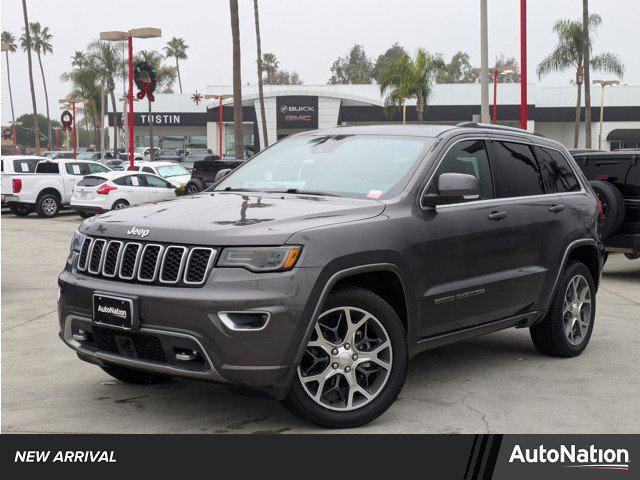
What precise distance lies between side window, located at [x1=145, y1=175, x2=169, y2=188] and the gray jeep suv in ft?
64.7

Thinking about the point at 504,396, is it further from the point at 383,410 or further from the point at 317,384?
the point at 317,384

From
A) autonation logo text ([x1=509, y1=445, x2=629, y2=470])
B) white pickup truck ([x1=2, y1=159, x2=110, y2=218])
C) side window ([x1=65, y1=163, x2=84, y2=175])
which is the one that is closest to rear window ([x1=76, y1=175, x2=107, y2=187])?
white pickup truck ([x1=2, y1=159, x2=110, y2=218])

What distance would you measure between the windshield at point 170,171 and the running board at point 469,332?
2425cm

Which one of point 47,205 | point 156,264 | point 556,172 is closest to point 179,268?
point 156,264

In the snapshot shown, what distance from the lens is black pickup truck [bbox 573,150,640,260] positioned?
12.1 metres

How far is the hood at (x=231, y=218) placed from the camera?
16.5ft

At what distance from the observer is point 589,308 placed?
780 centimetres

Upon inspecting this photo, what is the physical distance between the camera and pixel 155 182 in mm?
26484

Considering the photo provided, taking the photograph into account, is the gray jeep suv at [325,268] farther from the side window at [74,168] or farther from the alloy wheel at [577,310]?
the side window at [74,168]

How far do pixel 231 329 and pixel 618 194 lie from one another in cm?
853

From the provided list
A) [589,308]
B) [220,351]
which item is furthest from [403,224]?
A: [589,308]

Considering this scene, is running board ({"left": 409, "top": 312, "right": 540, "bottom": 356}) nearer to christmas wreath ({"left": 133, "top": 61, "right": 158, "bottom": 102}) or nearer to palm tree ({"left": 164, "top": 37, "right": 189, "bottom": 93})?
christmas wreath ({"left": 133, "top": 61, "right": 158, "bottom": 102})

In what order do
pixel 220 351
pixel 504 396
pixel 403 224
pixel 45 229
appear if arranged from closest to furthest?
1. pixel 220 351
2. pixel 403 224
3. pixel 504 396
4. pixel 45 229

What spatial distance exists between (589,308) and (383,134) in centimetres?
254
